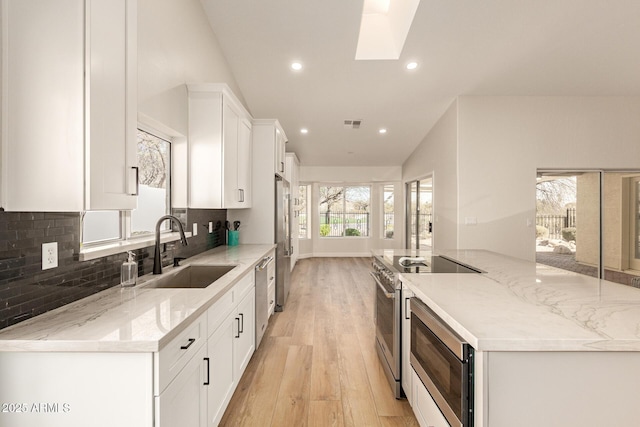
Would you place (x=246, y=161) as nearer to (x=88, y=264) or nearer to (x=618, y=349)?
(x=88, y=264)

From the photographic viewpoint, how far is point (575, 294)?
164 centimetres

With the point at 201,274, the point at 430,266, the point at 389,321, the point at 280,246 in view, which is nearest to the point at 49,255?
the point at 201,274

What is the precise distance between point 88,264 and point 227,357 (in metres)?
0.93

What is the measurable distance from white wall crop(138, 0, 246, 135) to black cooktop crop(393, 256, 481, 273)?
76.7 inches

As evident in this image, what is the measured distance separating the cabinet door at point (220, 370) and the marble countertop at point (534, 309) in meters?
1.11

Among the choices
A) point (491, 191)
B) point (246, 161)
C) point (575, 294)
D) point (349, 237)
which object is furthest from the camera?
point (349, 237)

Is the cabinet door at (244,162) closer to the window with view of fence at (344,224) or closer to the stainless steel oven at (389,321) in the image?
the stainless steel oven at (389,321)

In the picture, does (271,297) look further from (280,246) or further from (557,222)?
(557,222)

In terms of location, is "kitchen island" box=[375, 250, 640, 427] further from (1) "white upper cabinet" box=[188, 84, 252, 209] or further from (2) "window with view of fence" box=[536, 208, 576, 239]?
(2) "window with view of fence" box=[536, 208, 576, 239]

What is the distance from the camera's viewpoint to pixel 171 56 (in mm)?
2549

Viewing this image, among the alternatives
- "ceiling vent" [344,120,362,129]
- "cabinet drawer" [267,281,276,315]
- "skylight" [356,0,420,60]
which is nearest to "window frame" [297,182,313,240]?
"ceiling vent" [344,120,362,129]

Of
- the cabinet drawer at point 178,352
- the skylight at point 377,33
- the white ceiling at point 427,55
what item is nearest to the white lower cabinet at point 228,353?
the cabinet drawer at point 178,352

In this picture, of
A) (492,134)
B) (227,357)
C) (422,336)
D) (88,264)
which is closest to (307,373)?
(227,357)

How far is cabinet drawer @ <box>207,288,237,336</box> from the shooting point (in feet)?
5.74
